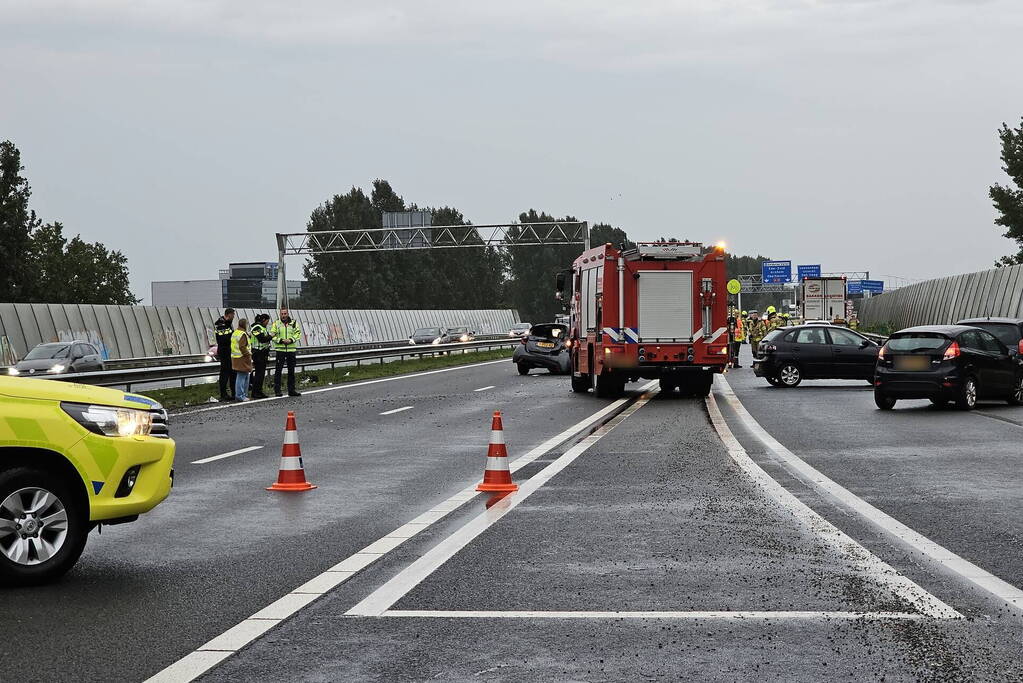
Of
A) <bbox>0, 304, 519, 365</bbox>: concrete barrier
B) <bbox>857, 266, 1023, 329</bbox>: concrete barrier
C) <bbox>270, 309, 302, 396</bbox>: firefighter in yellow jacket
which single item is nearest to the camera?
<bbox>270, 309, 302, 396</bbox>: firefighter in yellow jacket

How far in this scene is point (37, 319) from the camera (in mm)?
40750

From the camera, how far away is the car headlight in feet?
26.2

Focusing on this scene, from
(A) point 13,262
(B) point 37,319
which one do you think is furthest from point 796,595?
(A) point 13,262

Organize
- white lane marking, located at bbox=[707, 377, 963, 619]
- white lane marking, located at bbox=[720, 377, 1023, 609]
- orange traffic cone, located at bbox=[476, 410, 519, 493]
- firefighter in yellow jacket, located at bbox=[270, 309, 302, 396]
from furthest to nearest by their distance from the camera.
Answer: firefighter in yellow jacket, located at bbox=[270, 309, 302, 396], orange traffic cone, located at bbox=[476, 410, 519, 493], white lane marking, located at bbox=[720, 377, 1023, 609], white lane marking, located at bbox=[707, 377, 963, 619]

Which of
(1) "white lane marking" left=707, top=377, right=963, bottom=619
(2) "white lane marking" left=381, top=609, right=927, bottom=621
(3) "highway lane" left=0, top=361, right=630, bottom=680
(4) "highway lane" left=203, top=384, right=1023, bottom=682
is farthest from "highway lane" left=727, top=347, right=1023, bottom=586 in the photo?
(3) "highway lane" left=0, top=361, right=630, bottom=680

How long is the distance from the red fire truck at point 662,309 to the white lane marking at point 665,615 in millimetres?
19767

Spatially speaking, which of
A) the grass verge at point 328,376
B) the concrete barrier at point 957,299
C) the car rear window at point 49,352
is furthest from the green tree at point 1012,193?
the car rear window at point 49,352

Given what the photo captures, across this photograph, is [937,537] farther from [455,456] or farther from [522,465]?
[455,456]

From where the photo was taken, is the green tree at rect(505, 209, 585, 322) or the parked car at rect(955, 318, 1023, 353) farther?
the green tree at rect(505, 209, 585, 322)

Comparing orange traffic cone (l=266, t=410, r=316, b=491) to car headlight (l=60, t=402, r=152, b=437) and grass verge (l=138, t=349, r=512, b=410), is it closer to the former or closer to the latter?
car headlight (l=60, t=402, r=152, b=437)

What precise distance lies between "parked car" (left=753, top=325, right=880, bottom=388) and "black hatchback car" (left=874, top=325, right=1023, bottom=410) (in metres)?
7.83

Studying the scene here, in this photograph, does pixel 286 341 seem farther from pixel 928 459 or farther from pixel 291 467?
pixel 928 459

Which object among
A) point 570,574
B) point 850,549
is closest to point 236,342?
point 850,549

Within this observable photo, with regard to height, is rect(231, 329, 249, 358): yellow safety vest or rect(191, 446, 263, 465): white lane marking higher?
rect(231, 329, 249, 358): yellow safety vest
